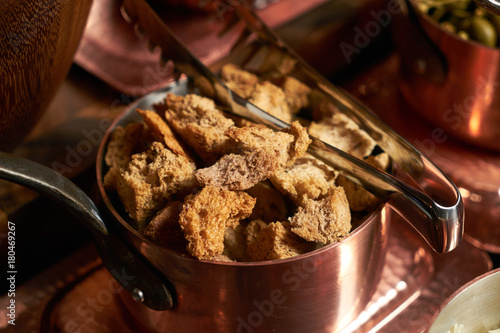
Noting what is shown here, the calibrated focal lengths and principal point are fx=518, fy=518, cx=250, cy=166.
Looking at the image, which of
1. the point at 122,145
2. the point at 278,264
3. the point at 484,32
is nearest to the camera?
the point at 278,264

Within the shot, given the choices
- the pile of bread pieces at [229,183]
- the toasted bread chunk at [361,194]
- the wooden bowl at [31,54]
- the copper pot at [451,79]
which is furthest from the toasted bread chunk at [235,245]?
the copper pot at [451,79]

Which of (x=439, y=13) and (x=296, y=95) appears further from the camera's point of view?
(x=439, y=13)

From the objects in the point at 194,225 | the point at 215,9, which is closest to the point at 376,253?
the point at 194,225

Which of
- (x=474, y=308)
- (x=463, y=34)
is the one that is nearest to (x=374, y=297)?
(x=474, y=308)

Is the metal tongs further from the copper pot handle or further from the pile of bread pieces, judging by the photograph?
the copper pot handle

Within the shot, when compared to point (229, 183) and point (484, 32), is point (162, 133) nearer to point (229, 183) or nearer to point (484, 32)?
point (229, 183)

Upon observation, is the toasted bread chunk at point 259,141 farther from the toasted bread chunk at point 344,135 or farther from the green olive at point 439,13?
the green olive at point 439,13

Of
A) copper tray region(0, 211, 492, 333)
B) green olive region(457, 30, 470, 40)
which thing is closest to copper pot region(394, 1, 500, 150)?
green olive region(457, 30, 470, 40)
